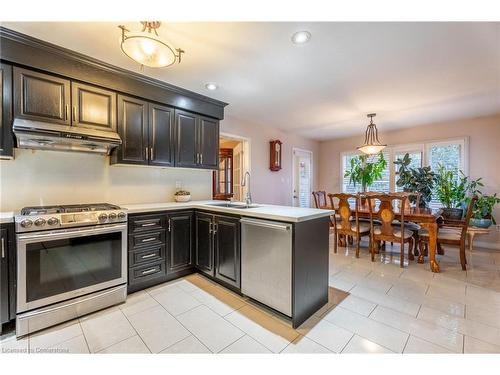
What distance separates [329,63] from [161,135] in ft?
7.03

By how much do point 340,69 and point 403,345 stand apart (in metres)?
2.62

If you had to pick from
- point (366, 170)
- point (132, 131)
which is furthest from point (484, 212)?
point (132, 131)

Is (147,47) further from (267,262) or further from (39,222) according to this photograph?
(267,262)

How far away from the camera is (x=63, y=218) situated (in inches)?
73.9

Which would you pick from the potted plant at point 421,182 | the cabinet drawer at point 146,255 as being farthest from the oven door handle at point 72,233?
the potted plant at point 421,182

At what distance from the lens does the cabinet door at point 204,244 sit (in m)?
2.61

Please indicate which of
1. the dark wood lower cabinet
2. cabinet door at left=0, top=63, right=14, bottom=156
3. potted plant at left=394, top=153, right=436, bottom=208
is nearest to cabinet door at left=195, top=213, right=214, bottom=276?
the dark wood lower cabinet

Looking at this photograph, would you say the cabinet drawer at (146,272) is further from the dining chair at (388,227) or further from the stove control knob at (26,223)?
the dining chair at (388,227)

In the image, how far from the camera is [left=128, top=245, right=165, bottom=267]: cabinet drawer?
2.35 metres

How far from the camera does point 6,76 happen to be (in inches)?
75.2

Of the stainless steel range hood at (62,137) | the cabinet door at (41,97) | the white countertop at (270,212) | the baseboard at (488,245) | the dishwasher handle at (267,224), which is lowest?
the baseboard at (488,245)

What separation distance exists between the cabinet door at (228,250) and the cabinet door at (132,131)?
123cm
